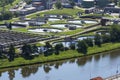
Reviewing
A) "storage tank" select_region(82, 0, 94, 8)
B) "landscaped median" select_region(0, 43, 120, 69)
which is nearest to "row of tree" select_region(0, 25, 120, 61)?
"landscaped median" select_region(0, 43, 120, 69)

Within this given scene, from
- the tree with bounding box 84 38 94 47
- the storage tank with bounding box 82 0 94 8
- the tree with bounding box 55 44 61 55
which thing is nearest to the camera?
the tree with bounding box 55 44 61 55

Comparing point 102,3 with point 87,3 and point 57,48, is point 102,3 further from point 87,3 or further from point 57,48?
point 57,48

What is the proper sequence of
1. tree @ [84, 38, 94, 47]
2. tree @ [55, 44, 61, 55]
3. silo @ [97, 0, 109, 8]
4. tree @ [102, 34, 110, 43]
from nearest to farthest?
tree @ [55, 44, 61, 55], tree @ [84, 38, 94, 47], tree @ [102, 34, 110, 43], silo @ [97, 0, 109, 8]

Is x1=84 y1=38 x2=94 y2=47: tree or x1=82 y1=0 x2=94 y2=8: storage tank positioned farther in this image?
x1=82 y1=0 x2=94 y2=8: storage tank

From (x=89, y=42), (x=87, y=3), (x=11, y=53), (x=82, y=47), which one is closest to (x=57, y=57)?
(x=82, y=47)

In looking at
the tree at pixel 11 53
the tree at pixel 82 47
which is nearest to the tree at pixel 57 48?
the tree at pixel 82 47

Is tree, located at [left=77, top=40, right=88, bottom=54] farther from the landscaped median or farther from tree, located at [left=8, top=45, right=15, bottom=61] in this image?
tree, located at [left=8, top=45, right=15, bottom=61]

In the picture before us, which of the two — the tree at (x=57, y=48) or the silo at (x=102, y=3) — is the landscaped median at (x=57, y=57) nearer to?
the tree at (x=57, y=48)

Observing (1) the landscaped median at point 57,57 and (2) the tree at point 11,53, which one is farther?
(2) the tree at point 11,53
